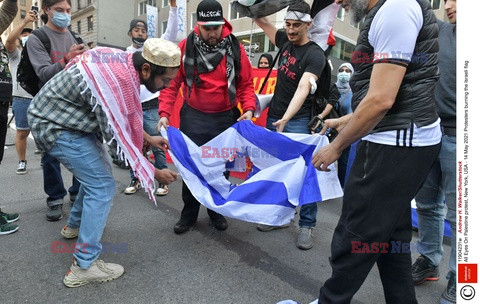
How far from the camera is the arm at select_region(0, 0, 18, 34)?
259cm

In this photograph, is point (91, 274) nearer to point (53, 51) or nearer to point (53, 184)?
point (53, 184)

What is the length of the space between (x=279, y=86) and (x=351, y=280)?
1.92 meters

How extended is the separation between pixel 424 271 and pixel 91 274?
235cm

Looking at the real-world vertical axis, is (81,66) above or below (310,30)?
below

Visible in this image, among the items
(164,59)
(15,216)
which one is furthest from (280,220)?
(15,216)

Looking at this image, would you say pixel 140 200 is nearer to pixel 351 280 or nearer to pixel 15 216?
pixel 15 216

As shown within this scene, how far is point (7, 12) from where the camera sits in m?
2.61

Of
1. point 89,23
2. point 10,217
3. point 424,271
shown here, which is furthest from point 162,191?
point 89,23

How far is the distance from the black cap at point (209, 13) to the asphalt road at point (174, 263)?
188cm

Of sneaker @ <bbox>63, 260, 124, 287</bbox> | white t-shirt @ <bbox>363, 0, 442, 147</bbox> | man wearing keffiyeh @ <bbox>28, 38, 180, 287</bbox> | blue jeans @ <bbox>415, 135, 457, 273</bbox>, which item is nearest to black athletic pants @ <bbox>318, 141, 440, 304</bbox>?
white t-shirt @ <bbox>363, 0, 442, 147</bbox>

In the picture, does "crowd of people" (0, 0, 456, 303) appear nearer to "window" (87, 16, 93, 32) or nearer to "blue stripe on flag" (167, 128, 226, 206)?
"blue stripe on flag" (167, 128, 226, 206)

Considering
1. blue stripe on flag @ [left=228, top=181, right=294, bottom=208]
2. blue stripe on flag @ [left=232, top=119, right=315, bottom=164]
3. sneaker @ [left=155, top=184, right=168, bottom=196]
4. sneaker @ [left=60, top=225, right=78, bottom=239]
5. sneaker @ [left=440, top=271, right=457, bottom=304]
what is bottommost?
sneaker @ [left=155, top=184, right=168, bottom=196]

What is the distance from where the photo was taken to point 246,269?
2486mm

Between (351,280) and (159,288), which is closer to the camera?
(351,280)
